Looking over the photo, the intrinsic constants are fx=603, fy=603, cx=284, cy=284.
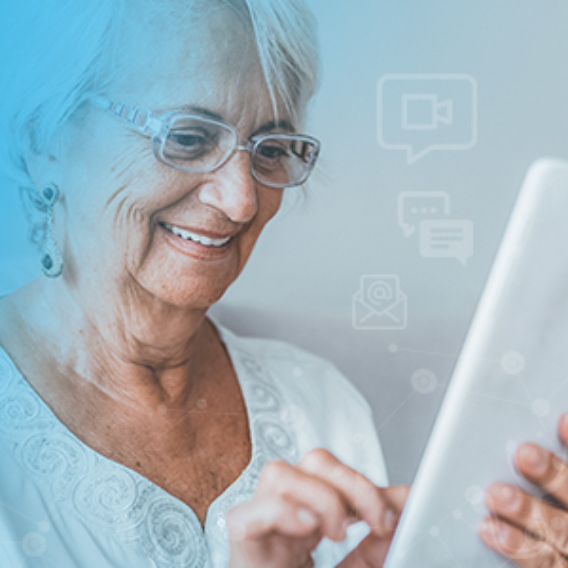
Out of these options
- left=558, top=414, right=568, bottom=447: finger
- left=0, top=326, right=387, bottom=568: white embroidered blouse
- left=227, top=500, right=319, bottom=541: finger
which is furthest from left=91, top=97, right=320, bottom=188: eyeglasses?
left=558, top=414, right=568, bottom=447: finger

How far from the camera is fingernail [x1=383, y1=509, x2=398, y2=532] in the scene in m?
0.88

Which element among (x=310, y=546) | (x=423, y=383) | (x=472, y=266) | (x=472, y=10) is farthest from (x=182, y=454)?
(x=472, y=10)

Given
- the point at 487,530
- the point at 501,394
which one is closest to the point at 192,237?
the point at 501,394

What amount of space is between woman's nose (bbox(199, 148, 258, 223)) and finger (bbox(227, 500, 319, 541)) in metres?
0.41

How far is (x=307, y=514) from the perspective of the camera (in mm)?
855

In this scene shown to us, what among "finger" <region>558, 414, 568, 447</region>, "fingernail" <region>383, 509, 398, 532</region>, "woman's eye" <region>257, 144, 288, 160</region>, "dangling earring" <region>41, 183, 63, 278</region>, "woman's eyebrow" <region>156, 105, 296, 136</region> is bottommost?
"fingernail" <region>383, 509, 398, 532</region>

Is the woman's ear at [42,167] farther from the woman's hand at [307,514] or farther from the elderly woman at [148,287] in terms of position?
the woman's hand at [307,514]

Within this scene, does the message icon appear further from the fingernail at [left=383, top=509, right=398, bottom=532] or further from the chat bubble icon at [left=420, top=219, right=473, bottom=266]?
the fingernail at [left=383, top=509, right=398, bottom=532]

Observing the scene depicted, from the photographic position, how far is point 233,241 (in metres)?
0.86

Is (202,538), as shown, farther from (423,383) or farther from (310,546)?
Answer: (423,383)

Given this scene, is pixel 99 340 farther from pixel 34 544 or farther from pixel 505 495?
pixel 505 495

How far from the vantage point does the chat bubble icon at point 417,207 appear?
2.93 ft

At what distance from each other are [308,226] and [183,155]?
0.20 metres

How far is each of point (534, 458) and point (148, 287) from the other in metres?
0.61
